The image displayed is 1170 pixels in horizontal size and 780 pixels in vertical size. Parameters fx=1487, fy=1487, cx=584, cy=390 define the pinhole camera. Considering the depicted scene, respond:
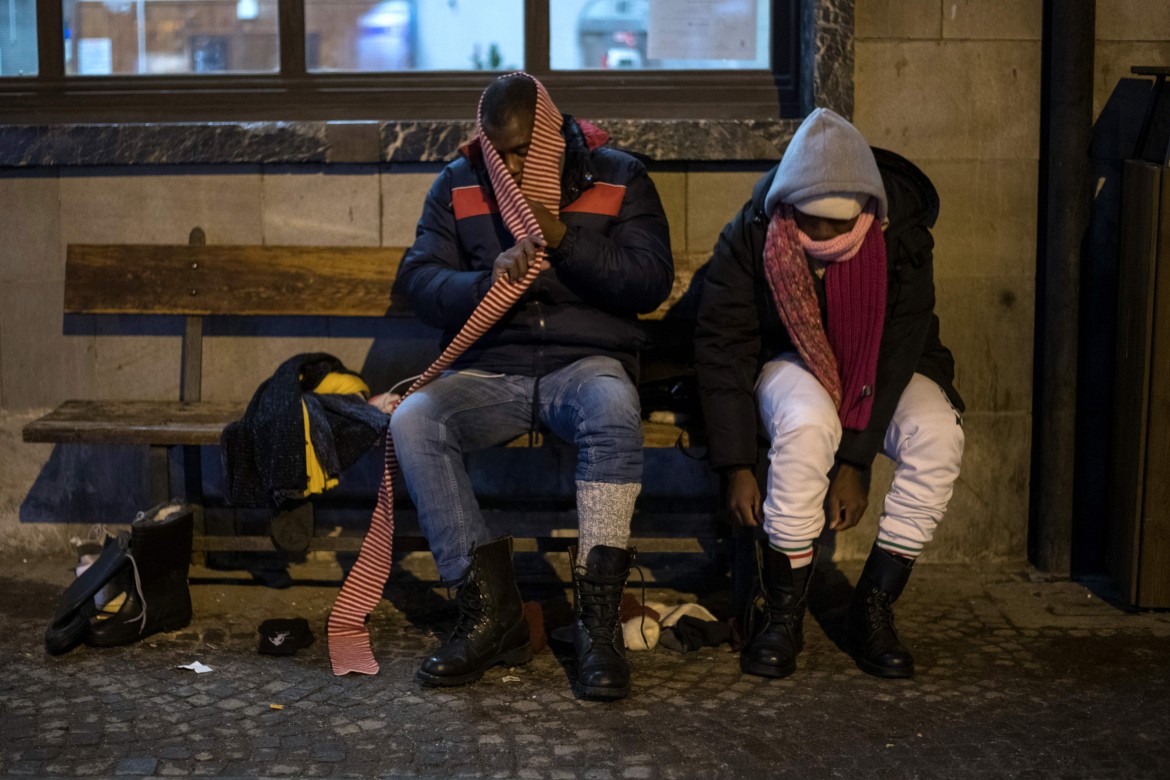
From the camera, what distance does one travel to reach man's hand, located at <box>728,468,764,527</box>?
4.47 metres

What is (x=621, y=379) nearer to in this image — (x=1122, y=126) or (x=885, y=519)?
(x=885, y=519)

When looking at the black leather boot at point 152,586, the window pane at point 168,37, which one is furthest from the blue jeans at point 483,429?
the window pane at point 168,37

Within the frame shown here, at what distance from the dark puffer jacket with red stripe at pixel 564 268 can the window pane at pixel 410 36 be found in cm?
83

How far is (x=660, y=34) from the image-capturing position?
5.53m

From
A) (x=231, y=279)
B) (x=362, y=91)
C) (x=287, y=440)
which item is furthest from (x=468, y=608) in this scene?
(x=362, y=91)

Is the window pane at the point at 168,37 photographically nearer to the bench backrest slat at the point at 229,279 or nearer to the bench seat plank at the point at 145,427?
the bench backrest slat at the point at 229,279

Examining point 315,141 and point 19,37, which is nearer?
point 315,141

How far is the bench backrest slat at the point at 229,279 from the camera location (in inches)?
207

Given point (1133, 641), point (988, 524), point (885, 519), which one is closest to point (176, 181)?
point (885, 519)

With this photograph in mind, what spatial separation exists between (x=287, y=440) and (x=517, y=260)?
96 centimetres

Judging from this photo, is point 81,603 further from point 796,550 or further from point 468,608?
point 796,550

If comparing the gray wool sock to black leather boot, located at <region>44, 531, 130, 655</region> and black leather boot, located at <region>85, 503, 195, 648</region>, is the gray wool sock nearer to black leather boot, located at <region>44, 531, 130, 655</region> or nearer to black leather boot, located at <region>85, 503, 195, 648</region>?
black leather boot, located at <region>85, 503, 195, 648</region>

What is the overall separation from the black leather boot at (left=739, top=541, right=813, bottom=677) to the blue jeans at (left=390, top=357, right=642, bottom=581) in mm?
487

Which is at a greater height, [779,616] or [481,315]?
[481,315]
